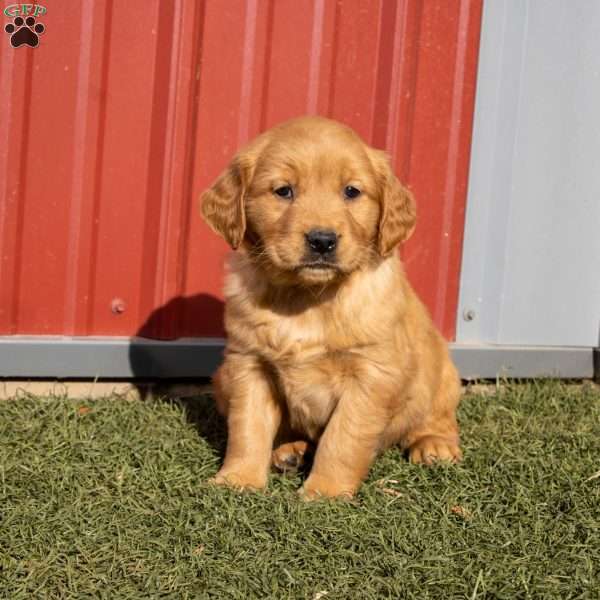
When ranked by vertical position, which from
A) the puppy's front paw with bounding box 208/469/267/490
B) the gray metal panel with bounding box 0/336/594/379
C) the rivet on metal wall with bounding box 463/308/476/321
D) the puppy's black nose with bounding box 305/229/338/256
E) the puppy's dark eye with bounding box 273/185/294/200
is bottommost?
the puppy's front paw with bounding box 208/469/267/490

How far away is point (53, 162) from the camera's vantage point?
4688mm

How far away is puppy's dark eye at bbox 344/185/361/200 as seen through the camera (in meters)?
3.60

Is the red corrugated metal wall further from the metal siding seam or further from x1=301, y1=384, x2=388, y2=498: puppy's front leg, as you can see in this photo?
x1=301, y1=384, x2=388, y2=498: puppy's front leg

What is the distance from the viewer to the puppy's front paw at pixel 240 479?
3.55m

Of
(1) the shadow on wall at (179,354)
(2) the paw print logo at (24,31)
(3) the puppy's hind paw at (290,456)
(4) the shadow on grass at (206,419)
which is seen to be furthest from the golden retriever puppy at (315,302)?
(2) the paw print logo at (24,31)

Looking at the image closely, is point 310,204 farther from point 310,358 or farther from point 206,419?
point 206,419

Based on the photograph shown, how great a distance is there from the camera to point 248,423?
369cm

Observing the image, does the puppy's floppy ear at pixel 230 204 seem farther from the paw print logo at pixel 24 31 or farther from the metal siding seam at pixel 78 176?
the paw print logo at pixel 24 31

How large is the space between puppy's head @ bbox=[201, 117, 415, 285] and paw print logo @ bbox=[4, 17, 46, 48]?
4.83 ft

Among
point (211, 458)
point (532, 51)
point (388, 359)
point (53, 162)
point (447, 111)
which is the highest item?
point (532, 51)

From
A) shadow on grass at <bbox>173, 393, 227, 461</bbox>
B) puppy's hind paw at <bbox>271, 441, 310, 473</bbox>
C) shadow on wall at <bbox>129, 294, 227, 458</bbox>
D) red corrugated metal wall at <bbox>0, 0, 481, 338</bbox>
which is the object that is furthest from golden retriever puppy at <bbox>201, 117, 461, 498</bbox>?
red corrugated metal wall at <bbox>0, 0, 481, 338</bbox>

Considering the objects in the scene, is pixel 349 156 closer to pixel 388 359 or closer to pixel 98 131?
pixel 388 359

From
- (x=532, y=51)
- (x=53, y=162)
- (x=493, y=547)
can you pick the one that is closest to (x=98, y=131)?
(x=53, y=162)

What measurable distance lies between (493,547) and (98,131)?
9.47ft
